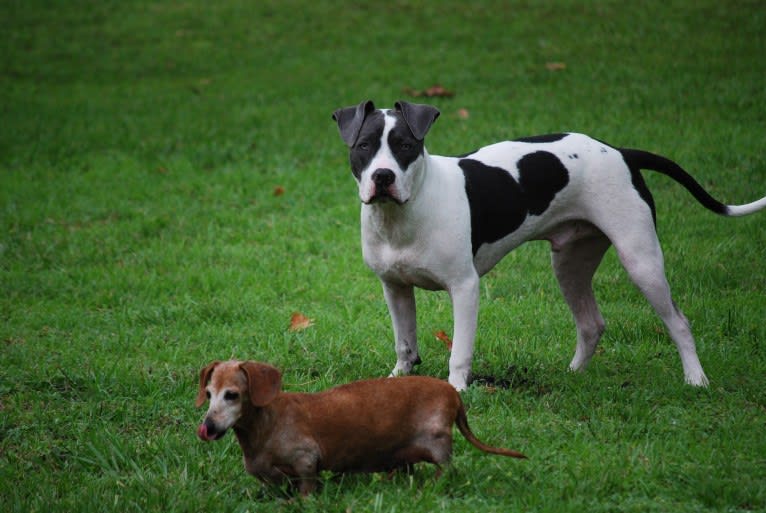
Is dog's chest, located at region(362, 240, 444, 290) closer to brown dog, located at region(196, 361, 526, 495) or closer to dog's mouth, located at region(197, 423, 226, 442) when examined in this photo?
brown dog, located at region(196, 361, 526, 495)

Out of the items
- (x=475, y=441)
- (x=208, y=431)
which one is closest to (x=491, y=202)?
(x=475, y=441)

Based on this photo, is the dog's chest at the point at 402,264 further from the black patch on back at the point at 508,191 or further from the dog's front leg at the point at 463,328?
the black patch on back at the point at 508,191

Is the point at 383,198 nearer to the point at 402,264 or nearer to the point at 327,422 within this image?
the point at 402,264

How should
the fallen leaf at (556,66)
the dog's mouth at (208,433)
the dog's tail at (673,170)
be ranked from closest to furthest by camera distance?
the dog's mouth at (208,433), the dog's tail at (673,170), the fallen leaf at (556,66)

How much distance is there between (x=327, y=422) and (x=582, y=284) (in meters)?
2.60

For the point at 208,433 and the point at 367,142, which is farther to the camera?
the point at 367,142

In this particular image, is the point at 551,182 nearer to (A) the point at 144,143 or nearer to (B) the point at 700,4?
(A) the point at 144,143

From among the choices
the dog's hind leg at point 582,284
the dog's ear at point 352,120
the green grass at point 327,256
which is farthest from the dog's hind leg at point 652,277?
the dog's ear at point 352,120

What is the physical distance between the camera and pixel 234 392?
4.05 meters

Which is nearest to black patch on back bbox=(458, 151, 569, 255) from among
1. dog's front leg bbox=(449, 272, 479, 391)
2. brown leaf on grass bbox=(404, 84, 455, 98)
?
dog's front leg bbox=(449, 272, 479, 391)

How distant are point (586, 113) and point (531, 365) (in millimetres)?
6064

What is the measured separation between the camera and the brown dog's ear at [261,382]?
4.05 m

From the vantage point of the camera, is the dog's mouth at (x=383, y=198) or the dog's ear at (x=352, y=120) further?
the dog's ear at (x=352, y=120)

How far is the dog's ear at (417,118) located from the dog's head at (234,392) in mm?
1714
